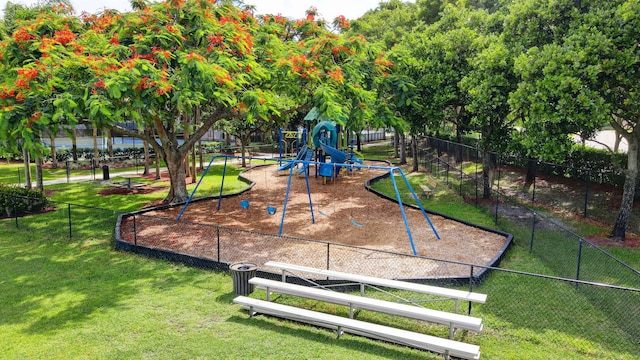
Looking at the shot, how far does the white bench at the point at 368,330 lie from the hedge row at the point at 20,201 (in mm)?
13478

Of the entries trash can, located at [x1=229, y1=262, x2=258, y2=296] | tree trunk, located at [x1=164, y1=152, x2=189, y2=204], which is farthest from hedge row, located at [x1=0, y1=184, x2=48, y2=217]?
trash can, located at [x1=229, y1=262, x2=258, y2=296]

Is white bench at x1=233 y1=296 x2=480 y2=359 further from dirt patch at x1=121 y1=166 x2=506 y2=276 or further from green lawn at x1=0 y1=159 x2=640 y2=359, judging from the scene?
dirt patch at x1=121 y1=166 x2=506 y2=276

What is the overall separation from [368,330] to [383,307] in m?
0.58

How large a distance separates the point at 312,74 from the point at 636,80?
9946 millimetres

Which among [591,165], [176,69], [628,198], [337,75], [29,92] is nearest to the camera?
[29,92]

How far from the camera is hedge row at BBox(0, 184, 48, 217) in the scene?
1798 centimetres

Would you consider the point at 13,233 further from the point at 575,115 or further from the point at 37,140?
the point at 575,115

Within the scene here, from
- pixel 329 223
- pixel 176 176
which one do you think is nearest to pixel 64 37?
pixel 176 176

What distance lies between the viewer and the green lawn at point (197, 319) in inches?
305

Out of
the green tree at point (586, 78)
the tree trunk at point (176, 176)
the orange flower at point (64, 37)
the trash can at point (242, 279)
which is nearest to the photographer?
the trash can at point (242, 279)

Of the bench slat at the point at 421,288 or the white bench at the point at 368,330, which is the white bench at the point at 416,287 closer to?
the bench slat at the point at 421,288

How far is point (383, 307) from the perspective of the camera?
8320 mm

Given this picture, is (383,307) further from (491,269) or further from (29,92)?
(29,92)

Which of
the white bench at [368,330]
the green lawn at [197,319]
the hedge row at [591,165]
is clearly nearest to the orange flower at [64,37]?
the green lawn at [197,319]
